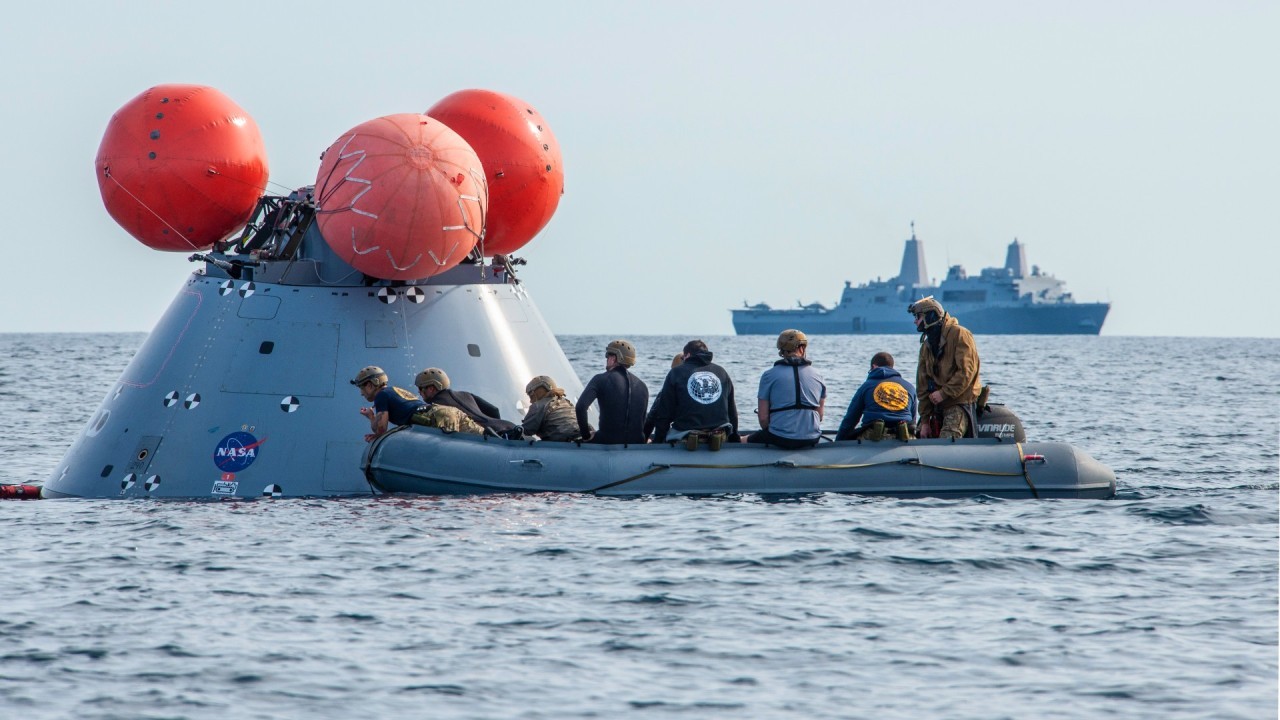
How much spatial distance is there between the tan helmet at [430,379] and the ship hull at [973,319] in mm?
130502

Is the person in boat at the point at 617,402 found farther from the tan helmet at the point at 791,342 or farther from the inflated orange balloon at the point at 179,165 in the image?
the inflated orange balloon at the point at 179,165

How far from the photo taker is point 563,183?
16.5 metres

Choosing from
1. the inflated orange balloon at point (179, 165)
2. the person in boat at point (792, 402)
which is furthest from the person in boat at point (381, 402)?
the person in boat at point (792, 402)

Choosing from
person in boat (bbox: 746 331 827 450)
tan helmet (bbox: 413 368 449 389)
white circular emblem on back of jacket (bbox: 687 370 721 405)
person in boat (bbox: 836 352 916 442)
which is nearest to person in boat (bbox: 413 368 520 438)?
tan helmet (bbox: 413 368 449 389)

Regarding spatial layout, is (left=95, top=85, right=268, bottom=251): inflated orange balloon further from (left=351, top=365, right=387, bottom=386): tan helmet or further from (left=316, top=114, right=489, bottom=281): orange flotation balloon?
(left=351, top=365, right=387, bottom=386): tan helmet

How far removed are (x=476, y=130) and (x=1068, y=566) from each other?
317 inches

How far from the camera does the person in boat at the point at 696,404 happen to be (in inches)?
540

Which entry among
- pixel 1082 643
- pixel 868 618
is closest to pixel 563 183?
pixel 868 618

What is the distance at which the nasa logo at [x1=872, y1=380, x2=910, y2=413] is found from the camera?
1391cm

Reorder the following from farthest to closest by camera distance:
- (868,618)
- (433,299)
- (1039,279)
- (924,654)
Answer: (1039,279)
(433,299)
(868,618)
(924,654)

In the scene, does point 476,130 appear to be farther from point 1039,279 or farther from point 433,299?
point 1039,279

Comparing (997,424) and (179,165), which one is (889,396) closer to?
(997,424)

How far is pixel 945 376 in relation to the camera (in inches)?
558

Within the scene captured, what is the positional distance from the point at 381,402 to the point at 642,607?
15.5 feet
